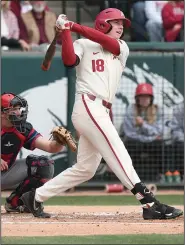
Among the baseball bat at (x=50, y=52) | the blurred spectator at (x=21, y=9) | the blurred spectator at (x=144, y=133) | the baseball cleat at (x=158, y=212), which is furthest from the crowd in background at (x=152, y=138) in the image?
the baseball cleat at (x=158, y=212)

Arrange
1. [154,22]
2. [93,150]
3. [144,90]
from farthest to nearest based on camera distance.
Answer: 1. [154,22]
2. [144,90]
3. [93,150]

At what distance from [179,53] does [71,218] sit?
4859 millimetres

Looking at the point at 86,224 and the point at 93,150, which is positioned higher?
the point at 93,150

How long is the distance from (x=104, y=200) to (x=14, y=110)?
304cm

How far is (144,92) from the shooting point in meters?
11.8

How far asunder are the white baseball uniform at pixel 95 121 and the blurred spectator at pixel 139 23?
19.9ft

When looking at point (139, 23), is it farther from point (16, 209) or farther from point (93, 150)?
point (93, 150)

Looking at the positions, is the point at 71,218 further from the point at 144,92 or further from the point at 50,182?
the point at 144,92

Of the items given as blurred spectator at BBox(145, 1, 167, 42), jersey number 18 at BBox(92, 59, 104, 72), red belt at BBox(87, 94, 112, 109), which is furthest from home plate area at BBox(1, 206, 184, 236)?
blurred spectator at BBox(145, 1, 167, 42)

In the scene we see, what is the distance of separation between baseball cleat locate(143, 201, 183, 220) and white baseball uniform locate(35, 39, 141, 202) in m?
0.27

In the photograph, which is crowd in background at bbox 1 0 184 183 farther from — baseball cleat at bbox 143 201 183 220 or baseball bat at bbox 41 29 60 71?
baseball cleat at bbox 143 201 183 220

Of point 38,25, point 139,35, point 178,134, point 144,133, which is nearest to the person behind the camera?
point 144,133

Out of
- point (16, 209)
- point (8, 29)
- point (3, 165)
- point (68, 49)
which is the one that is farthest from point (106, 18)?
point (8, 29)

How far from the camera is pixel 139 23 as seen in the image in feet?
45.7
